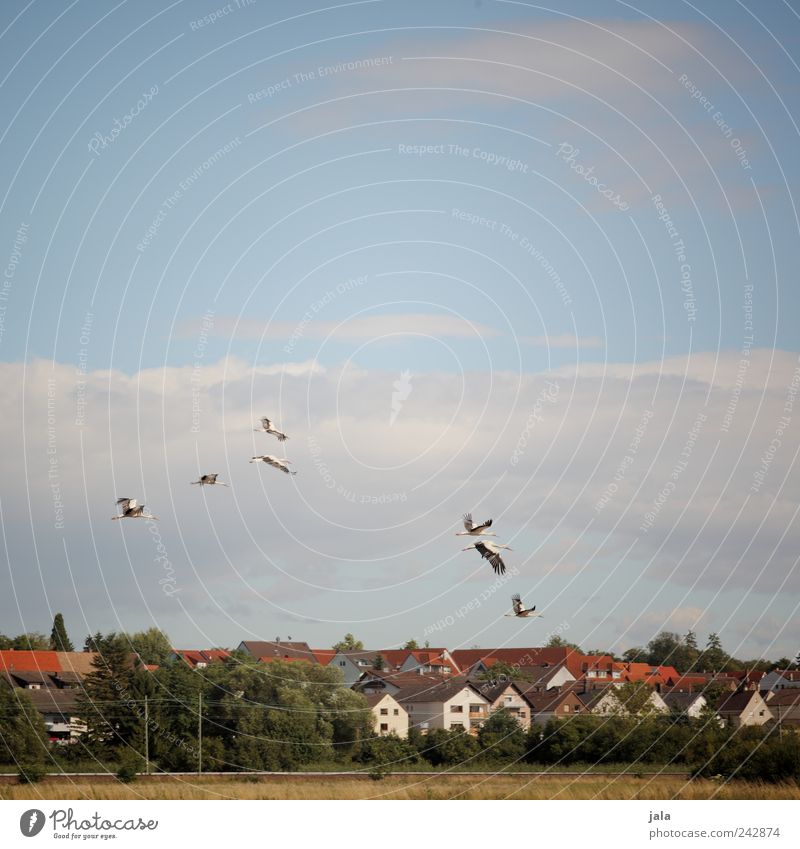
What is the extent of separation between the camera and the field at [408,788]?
71.6 m

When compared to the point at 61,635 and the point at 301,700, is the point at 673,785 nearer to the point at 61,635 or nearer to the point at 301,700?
the point at 301,700

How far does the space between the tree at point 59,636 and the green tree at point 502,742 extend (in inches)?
3409

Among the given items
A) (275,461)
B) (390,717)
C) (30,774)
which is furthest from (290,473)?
(390,717)

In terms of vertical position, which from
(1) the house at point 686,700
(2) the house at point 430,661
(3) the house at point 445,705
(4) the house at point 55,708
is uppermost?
(2) the house at point 430,661

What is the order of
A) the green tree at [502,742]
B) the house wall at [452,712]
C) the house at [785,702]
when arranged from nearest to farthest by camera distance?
the green tree at [502,742] < the house wall at [452,712] < the house at [785,702]

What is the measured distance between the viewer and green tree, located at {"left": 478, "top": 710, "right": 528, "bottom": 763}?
96.8 meters

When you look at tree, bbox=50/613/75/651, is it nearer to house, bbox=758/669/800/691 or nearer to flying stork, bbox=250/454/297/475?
house, bbox=758/669/800/691

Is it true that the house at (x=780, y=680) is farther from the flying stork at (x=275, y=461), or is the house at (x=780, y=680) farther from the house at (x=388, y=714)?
the flying stork at (x=275, y=461)

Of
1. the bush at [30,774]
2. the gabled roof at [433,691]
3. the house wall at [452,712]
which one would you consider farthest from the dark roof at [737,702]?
the bush at [30,774]
